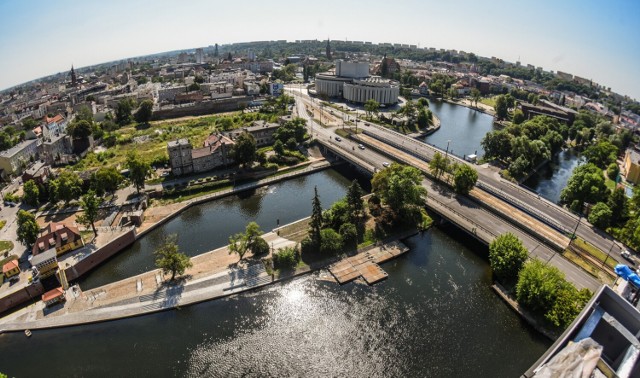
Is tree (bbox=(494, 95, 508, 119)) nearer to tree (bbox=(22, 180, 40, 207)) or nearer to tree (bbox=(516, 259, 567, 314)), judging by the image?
tree (bbox=(516, 259, 567, 314))

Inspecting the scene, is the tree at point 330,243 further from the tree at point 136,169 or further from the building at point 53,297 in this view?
the tree at point 136,169

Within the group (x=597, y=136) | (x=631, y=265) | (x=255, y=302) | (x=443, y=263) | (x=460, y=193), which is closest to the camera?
(x=255, y=302)

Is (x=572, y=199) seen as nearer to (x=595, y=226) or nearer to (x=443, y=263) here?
(x=595, y=226)

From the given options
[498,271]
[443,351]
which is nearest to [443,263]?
[498,271]

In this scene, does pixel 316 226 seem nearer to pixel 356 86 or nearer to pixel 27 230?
pixel 27 230

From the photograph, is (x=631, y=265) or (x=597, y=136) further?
(x=597, y=136)

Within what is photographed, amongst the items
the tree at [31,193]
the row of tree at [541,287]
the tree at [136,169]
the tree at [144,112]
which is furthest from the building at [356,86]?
the tree at [31,193]
